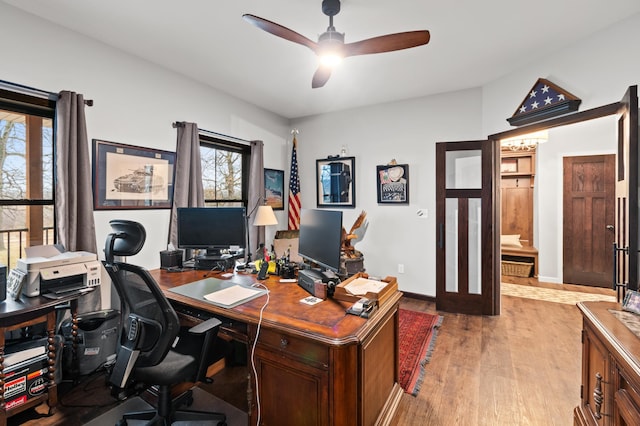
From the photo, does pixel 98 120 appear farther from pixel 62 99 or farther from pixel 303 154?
pixel 303 154

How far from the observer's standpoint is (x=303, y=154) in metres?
5.00

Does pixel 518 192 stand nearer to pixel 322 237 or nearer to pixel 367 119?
pixel 367 119

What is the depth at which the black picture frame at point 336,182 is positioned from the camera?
4.56 meters

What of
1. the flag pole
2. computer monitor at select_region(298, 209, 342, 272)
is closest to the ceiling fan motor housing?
computer monitor at select_region(298, 209, 342, 272)

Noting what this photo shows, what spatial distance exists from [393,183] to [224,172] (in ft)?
7.77

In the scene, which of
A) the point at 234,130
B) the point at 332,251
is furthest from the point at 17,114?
the point at 332,251

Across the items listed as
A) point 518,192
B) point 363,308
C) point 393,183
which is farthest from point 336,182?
point 518,192

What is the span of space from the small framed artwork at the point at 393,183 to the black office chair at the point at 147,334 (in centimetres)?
315

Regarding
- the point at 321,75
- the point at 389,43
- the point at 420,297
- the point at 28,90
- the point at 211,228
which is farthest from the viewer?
the point at 420,297

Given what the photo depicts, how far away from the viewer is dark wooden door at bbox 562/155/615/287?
460 centimetres

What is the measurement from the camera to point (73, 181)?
7.73 ft

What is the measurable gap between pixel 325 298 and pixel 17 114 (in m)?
2.74

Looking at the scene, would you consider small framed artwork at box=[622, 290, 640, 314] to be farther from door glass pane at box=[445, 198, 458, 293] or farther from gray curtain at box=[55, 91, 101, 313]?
gray curtain at box=[55, 91, 101, 313]

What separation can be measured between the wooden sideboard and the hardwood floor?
37 cm
